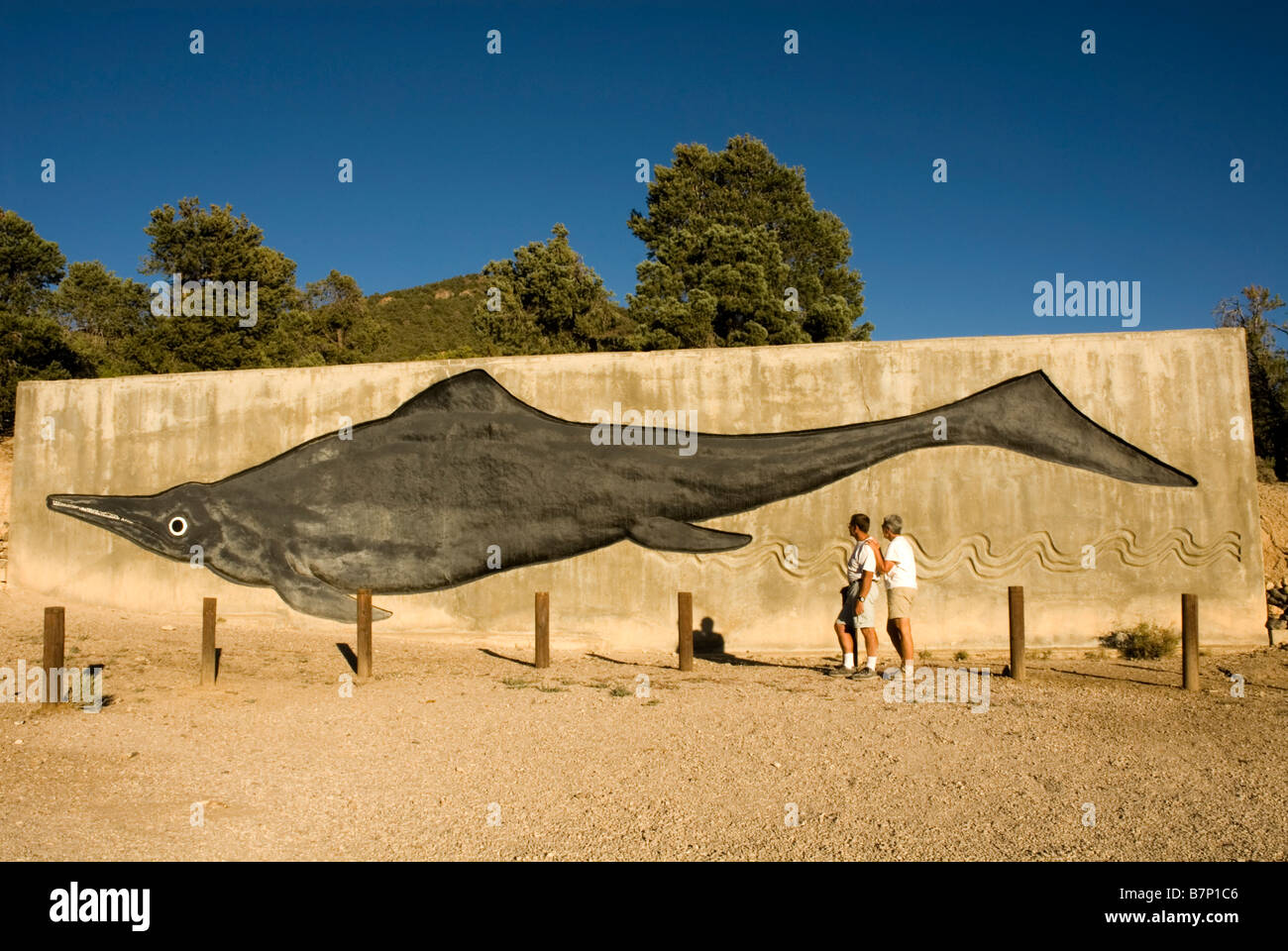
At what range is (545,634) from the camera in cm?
965

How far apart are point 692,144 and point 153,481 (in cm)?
2268

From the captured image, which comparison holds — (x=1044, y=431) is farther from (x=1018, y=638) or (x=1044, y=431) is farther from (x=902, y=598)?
(x=902, y=598)

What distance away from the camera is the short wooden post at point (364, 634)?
905cm

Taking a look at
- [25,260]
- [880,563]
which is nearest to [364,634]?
[880,563]

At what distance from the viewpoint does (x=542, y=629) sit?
958 centimetres

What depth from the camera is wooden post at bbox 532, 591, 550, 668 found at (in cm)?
952

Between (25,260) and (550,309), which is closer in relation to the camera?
(550,309)

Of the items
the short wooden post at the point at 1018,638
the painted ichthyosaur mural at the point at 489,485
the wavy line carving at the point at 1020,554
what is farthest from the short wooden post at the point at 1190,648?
the painted ichthyosaur mural at the point at 489,485

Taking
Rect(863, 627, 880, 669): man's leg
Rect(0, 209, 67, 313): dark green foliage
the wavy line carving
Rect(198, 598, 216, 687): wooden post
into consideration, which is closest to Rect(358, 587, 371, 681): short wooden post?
Rect(198, 598, 216, 687): wooden post

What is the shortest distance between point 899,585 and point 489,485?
5057 mm
